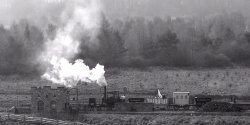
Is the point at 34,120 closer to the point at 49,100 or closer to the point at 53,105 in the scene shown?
the point at 49,100

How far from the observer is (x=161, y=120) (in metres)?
73.1

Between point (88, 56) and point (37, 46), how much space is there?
1229 cm

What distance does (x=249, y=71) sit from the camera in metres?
122

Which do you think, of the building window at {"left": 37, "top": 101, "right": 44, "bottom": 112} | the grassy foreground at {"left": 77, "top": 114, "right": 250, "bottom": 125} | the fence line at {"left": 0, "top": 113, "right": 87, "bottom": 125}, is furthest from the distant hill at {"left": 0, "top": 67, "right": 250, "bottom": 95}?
the fence line at {"left": 0, "top": 113, "right": 87, "bottom": 125}

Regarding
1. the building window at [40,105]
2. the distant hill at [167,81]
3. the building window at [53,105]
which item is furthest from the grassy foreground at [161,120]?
the distant hill at [167,81]

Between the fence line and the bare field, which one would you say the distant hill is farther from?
the fence line

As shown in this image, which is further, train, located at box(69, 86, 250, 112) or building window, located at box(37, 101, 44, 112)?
building window, located at box(37, 101, 44, 112)

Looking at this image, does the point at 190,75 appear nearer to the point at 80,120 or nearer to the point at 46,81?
the point at 46,81

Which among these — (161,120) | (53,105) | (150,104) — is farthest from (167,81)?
(161,120)

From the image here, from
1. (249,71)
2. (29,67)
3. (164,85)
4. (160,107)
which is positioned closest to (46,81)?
(29,67)

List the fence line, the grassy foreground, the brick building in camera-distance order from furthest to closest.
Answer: the brick building
the grassy foreground
the fence line

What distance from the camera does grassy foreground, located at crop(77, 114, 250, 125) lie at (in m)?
70.3

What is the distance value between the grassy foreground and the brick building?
628cm

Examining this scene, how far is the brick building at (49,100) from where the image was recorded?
84062 millimetres
